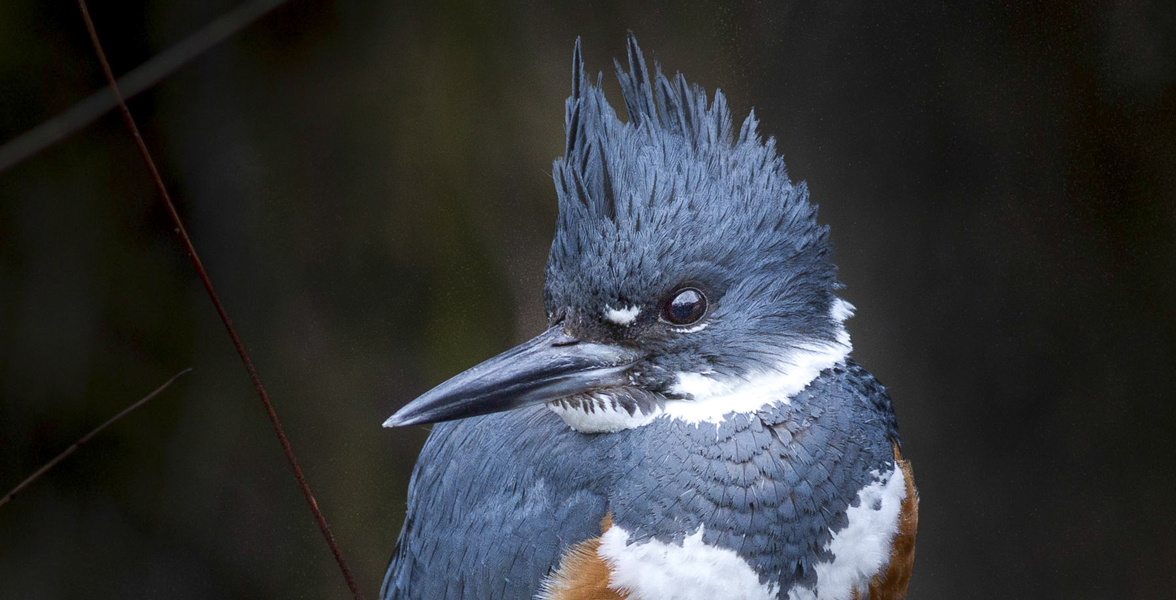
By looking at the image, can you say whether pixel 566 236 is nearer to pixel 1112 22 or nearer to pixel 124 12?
pixel 1112 22

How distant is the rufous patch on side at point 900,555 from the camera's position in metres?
1.10

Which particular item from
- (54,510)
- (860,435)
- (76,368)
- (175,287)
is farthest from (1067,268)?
(54,510)

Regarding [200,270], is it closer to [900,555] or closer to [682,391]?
[682,391]

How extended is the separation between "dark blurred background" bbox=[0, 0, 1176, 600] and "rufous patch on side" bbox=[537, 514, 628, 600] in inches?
23.4

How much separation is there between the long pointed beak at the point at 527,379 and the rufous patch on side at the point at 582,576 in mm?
162

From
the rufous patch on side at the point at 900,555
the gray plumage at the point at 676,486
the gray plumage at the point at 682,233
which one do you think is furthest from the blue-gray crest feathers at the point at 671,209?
the rufous patch on side at the point at 900,555

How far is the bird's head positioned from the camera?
38.9 inches

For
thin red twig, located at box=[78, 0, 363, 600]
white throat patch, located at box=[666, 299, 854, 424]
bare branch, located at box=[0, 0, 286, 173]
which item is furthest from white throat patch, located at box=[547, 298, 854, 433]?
bare branch, located at box=[0, 0, 286, 173]

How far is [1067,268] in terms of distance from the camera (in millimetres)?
1512

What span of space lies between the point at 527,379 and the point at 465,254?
707 millimetres

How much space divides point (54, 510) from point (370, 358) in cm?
72

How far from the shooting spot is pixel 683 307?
1.01 meters

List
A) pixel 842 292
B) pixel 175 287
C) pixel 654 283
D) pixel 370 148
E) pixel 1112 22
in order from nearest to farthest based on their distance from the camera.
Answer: pixel 654 283, pixel 1112 22, pixel 842 292, pixel 370 148, pixel 175 287

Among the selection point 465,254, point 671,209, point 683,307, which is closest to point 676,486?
point 683,307
